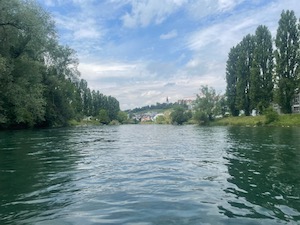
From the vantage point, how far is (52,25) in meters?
40.2

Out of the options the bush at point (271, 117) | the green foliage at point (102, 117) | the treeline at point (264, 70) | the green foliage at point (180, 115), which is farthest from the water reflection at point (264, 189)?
the green foliage at point (102, 117)

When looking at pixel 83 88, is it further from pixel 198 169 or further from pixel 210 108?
pixel 198 169

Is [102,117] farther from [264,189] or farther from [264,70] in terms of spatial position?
[264,189]

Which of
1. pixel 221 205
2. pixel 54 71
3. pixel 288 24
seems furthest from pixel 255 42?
pixel 221 205

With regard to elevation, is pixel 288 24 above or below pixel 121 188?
above

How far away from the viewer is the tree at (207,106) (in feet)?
315

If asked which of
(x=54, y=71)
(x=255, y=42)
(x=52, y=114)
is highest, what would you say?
(x=255, y=42)

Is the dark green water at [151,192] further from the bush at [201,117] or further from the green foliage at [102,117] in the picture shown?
the green foliage at [102,117]

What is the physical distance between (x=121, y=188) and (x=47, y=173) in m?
4.05

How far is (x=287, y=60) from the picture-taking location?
209ft

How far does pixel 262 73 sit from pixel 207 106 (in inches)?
1096

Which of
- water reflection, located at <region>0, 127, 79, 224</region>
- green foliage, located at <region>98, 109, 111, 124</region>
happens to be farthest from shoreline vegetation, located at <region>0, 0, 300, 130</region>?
green foliage, located at <region>98, 109, 111, 124</region>

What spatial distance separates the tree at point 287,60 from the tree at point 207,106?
109 ft

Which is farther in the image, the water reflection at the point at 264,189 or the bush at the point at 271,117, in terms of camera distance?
the bush at the point at 271,117
